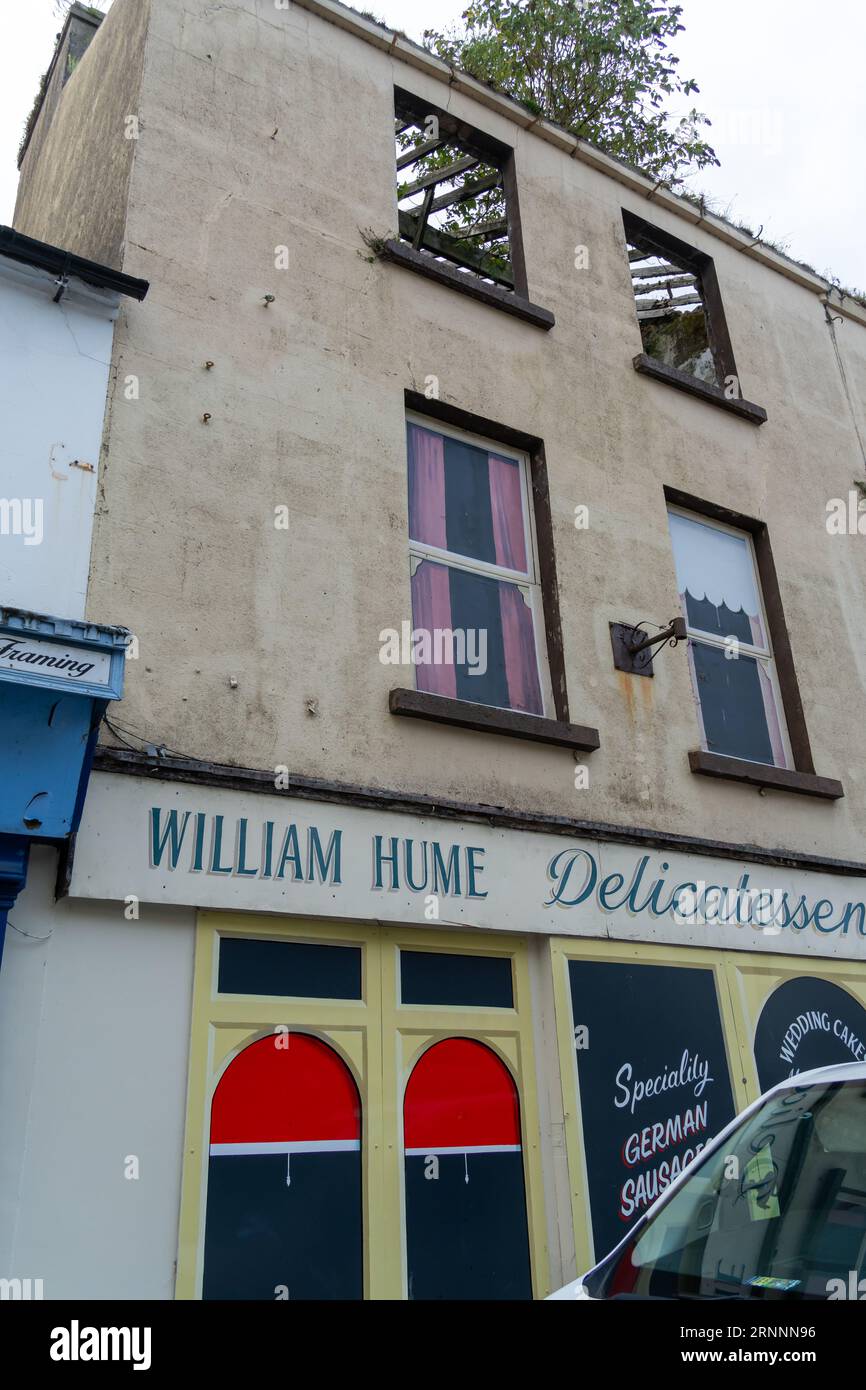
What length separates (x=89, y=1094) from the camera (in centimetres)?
442

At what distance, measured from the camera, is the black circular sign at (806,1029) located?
6836mm

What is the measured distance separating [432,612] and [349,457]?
1112mm

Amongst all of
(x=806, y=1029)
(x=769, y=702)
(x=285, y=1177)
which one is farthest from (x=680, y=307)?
(x=285, y=1177)

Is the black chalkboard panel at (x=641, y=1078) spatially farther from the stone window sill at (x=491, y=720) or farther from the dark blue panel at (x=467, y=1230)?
the stone window sill at (x=491, y=720)

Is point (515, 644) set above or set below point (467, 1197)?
above

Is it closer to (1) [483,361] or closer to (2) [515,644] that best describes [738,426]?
(1) [483,361]

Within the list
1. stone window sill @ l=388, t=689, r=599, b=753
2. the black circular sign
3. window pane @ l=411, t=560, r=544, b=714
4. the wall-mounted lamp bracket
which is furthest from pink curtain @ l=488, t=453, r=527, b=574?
the black circular sign

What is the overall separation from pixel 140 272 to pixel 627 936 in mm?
4945

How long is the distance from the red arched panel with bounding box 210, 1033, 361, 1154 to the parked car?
2.13 meters

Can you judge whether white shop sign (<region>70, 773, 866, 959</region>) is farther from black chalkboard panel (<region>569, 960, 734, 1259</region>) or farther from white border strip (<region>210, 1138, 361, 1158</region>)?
white border strip (<region>210, 1138, 361, 1158</region>)

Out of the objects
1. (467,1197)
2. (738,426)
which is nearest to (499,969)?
(467,1197)

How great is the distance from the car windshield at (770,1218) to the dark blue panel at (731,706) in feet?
15.6

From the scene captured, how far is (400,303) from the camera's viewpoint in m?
7.16

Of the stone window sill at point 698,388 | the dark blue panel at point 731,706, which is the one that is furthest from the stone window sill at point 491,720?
the stone window sill at point 698,388
